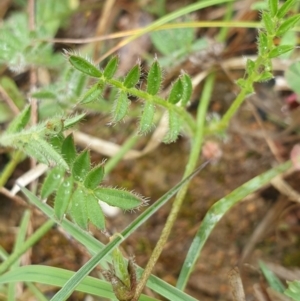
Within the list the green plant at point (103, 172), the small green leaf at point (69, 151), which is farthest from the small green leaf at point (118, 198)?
the small green leaf at point (69, 151)

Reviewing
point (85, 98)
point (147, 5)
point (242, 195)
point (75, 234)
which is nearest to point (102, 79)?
point (85, 98)

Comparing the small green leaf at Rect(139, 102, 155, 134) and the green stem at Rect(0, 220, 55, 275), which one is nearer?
the small green leaf at Rect(139, 102, 155, 134)

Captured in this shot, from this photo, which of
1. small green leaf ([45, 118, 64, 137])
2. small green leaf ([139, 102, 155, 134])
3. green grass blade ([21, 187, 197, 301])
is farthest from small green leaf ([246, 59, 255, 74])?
green grass blade ([21, 187, 197, 301])

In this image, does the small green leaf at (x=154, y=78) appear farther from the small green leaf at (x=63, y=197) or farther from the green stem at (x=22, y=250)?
the green stem at (x=22, y=250)

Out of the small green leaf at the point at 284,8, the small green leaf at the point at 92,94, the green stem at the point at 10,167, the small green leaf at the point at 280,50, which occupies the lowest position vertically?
the green stem at the point at 10,167

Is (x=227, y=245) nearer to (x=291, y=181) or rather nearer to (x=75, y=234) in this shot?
(x=291, y=181)

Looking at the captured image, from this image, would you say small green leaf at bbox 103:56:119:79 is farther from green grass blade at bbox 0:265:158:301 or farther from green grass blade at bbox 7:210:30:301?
green grass blade at bbox 7:210:30:301
